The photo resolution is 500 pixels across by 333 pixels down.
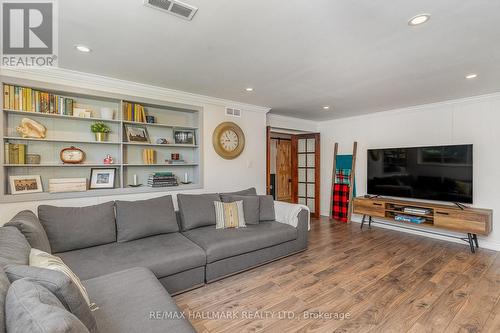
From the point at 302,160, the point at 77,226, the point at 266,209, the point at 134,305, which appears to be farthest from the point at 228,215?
the point at 302,160

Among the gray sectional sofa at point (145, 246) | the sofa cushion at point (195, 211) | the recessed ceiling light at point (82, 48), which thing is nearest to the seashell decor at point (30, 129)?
the gray sectional sofa at point (145, 246)

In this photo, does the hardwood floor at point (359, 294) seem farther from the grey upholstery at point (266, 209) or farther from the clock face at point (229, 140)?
the clock face at point (229, 140)

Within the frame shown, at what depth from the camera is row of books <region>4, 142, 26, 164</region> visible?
2.41 meters

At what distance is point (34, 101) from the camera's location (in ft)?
8.35

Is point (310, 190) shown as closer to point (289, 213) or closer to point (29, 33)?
point (289, 213)

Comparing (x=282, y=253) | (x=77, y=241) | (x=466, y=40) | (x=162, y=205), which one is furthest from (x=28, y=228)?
(x=466, y=40)

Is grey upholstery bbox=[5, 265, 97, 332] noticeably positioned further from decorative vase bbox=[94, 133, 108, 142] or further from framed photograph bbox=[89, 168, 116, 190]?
decorative vase bbox=[94, 133, 108, 142]

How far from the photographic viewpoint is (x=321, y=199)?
5.65 metres

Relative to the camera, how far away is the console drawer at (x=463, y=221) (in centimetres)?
317

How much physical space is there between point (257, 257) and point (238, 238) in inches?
13.9

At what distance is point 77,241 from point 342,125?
199 inches

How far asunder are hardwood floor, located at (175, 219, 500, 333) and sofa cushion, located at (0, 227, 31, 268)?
1.24 meters

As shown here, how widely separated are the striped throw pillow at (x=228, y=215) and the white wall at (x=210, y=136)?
63 centimetres

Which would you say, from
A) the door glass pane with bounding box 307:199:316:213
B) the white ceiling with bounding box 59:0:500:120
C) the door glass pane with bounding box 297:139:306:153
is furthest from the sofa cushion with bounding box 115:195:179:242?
the door glass pane with bounding box 297:139:306:153
